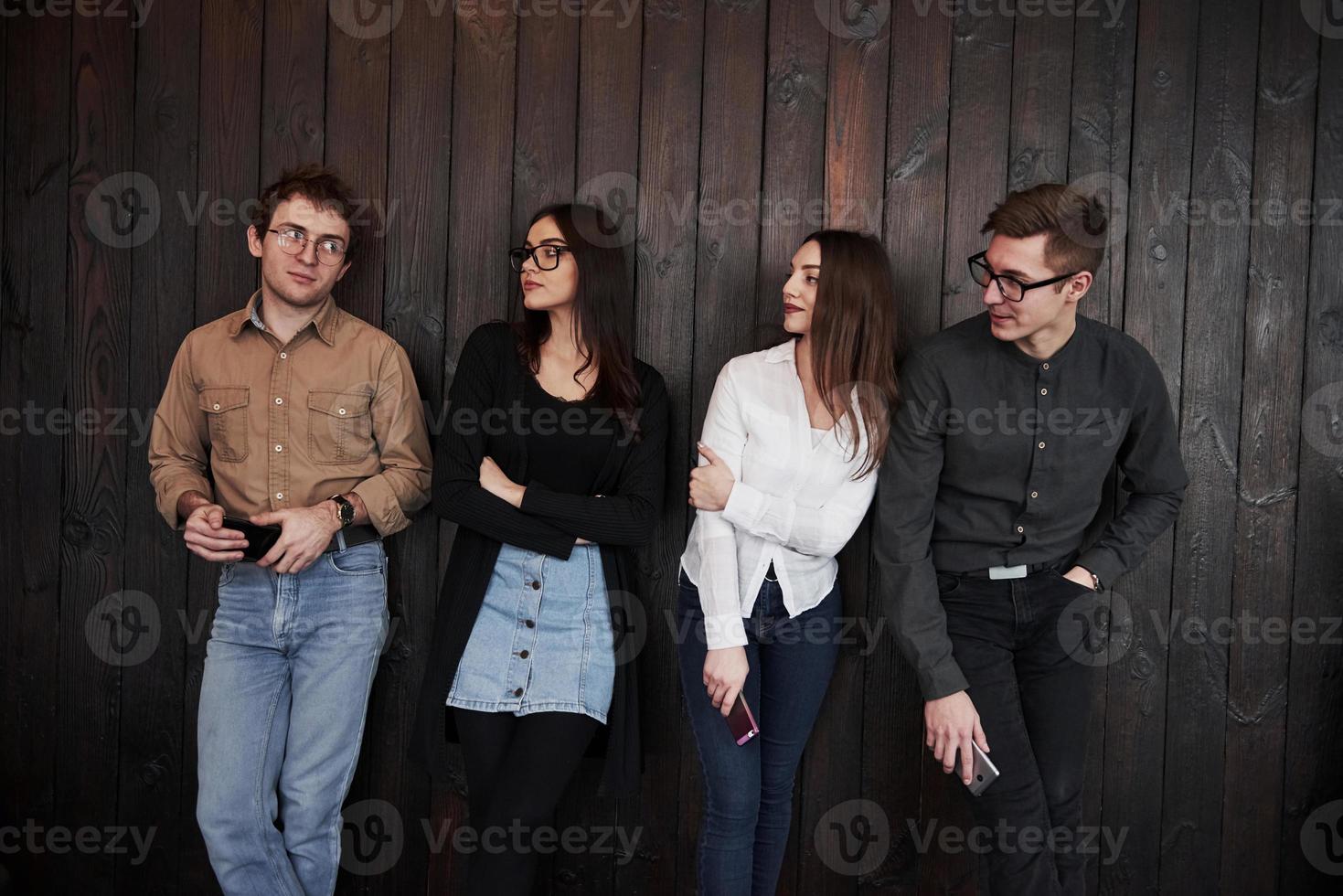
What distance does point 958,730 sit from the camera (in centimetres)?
183

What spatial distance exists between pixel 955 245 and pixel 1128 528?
792mm

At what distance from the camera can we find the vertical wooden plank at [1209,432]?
2.32 meters

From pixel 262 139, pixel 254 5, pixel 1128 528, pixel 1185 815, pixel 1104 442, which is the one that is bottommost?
pixel 1185 815

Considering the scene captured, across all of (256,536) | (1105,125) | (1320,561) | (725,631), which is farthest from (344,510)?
(1320,561)

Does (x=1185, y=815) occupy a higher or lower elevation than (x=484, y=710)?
lower

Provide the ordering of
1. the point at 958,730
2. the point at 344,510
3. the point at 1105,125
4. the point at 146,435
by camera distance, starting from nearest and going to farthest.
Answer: the point at 958,730 → the point at 344,510 → the point at 1105,125 → the point at 146,435

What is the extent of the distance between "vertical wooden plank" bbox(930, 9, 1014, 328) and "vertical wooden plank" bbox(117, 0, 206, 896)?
6.31 feet

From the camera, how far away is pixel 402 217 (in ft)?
7.91

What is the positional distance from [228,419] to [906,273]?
5.37ft

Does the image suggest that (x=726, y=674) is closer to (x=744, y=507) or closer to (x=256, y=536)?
(x=744, y=507)

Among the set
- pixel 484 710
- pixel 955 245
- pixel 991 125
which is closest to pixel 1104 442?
pixel 955 245

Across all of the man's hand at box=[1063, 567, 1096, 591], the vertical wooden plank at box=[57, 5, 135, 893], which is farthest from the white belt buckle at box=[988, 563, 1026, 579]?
the vertical wooden plank at box=[57, 5, 135, 893]

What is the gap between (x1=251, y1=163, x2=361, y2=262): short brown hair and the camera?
2.11 m

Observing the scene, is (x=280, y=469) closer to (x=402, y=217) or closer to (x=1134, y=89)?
(x=402, y=217)
